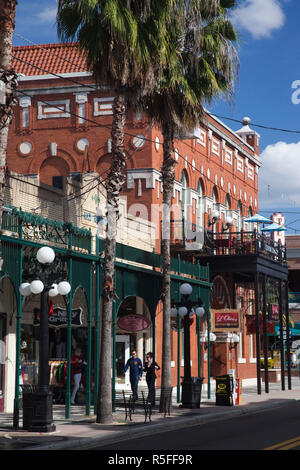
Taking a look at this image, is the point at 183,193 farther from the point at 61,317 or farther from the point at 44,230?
the point at 44,230

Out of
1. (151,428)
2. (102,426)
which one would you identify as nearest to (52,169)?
(102,426)

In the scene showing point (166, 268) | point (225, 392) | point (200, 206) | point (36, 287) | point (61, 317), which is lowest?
point (225, 392)

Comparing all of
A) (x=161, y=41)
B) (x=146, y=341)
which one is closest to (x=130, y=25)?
(x=161, y=41)

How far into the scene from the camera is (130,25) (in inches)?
791

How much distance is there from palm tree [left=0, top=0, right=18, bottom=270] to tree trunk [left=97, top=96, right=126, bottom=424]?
5.53m

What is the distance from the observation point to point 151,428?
19359 mm

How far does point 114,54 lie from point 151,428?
9705 mm

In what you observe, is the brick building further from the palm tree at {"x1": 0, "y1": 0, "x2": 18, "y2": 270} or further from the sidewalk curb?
the palm tree at {"x1": 0, "y1": 0, "x2": 18, "y2": 270}

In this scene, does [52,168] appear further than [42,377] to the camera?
Yes

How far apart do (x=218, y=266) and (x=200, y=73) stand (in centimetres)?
1229

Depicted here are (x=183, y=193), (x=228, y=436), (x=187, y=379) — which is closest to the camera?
(x=228, y=436)

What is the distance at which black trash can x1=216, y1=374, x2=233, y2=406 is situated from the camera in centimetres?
2623

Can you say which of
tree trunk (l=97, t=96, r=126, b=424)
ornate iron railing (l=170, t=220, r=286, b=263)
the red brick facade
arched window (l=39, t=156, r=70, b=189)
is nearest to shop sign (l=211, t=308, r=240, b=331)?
the red brick facade
